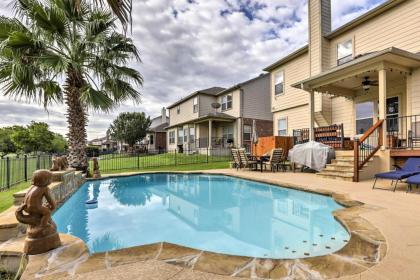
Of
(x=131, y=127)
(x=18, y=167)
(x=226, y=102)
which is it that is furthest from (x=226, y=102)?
(x=18, y=167)

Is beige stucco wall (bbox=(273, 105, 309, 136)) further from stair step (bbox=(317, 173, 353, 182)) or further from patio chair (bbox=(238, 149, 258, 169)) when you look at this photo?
stair step (bbox=(317, 173, 353, 182))

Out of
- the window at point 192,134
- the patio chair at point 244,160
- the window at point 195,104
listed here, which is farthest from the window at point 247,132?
the patio chair at point 244,160

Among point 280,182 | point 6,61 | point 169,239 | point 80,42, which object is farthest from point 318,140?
point 6,61

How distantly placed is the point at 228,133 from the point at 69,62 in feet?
51.1

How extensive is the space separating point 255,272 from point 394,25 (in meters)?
12.0

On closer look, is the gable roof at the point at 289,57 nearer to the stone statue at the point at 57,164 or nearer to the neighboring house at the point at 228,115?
the neighboring house at the point at 228,115

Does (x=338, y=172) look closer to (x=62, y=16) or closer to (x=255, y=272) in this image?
(x=255, y=272)

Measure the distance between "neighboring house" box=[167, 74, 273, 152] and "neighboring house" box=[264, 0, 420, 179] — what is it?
6.15 metres

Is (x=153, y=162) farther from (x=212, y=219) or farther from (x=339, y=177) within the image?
(x=212, y=219)

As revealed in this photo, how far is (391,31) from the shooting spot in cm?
980

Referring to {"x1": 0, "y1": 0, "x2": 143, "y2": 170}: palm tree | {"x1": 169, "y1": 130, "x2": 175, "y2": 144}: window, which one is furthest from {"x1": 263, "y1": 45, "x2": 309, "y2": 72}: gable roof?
{"x1": 169, "y1": 130, "x2": 175, "y2": 144}: window

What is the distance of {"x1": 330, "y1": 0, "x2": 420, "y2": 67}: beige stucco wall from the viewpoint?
356 inches

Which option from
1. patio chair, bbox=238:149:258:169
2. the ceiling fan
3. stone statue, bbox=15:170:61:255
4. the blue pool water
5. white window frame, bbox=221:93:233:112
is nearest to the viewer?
stone statue, bbox=15:170:61:255

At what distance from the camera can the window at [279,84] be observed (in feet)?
50.4
